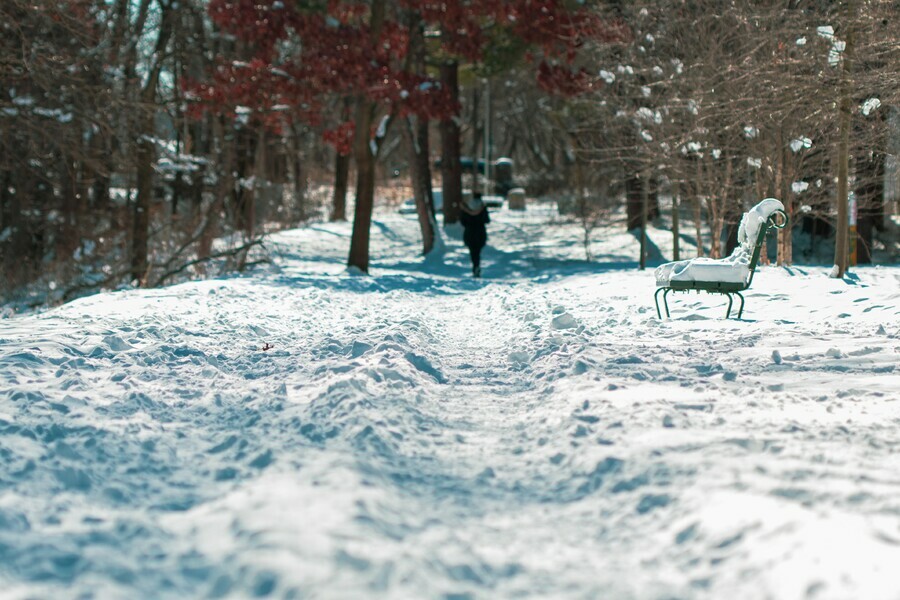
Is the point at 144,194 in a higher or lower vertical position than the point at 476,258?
higher

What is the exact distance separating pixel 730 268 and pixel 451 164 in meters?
22.2

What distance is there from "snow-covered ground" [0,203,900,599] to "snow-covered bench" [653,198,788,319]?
0.53m

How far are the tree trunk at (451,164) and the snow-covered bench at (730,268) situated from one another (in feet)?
66.8

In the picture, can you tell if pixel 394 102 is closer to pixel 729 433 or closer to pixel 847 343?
pixel 847 343

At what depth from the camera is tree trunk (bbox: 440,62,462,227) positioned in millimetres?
30375

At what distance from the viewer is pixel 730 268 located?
9672mm

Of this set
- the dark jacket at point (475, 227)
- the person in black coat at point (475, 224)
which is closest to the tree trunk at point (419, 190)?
the person in black coat at point (475, 224)

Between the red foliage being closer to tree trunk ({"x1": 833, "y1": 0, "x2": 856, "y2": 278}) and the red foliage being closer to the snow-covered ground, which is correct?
tree trunk ({"x1": 833, "y1": 0, "x2": 856, "y2": 278})

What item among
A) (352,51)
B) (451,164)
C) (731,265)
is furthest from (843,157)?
(451,164)

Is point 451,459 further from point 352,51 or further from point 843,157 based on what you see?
point 352,51

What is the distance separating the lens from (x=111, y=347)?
777 cm

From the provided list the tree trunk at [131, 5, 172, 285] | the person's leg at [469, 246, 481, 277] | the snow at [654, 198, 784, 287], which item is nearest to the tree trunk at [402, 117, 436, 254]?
the person's leg at [469, 246, 481, 277]

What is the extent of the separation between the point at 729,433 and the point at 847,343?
3.38 metres

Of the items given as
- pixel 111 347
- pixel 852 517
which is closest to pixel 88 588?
pixel 852 517
